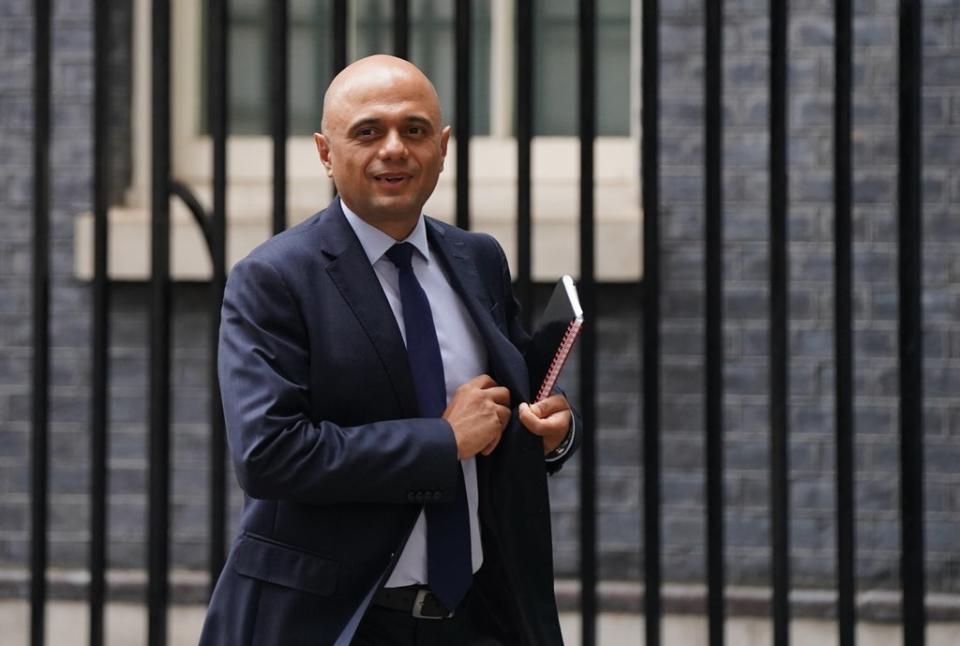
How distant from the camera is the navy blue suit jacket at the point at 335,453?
2.19 m

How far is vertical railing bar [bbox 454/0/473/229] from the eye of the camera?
3445 mm

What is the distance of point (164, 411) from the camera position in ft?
11.7

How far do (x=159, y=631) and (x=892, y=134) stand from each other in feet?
11.7

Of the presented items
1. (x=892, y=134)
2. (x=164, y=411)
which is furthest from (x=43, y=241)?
(x=892, y=134)

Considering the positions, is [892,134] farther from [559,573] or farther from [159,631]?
[159,631]

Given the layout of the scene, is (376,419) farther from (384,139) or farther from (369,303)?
(384,139)

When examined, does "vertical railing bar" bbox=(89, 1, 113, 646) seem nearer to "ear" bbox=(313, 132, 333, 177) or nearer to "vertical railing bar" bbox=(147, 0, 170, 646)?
"vertical railing bar" bbox=(147, 0, 170, 646)

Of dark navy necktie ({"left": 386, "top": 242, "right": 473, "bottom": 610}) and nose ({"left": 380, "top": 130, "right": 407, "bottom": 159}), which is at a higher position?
nose ({"left": 380, "top": 130, "right": 407, "bottom": 159})

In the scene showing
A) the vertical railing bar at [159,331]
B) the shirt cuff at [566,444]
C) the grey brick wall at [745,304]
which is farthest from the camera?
the grey brick wall at [745,304]

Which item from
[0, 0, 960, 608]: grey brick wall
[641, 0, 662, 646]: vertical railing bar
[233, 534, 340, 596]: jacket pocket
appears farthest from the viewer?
[0, 0, 960, 608]: grey brick wall

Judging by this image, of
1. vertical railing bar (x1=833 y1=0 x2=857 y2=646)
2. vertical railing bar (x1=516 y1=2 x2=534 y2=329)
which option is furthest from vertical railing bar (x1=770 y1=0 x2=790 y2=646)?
vertical railing bar (x1=516 y1=2 x2=534 y2=329)

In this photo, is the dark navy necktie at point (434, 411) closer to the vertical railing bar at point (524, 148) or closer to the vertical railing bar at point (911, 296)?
the vertical railing bar at point (524, 148)

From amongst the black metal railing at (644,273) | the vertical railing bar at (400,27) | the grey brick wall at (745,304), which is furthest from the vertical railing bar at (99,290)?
the grey brick wall at (745,304)

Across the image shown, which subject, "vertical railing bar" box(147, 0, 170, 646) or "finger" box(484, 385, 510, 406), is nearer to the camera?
"finger" box(484, 385, 510, 406)
